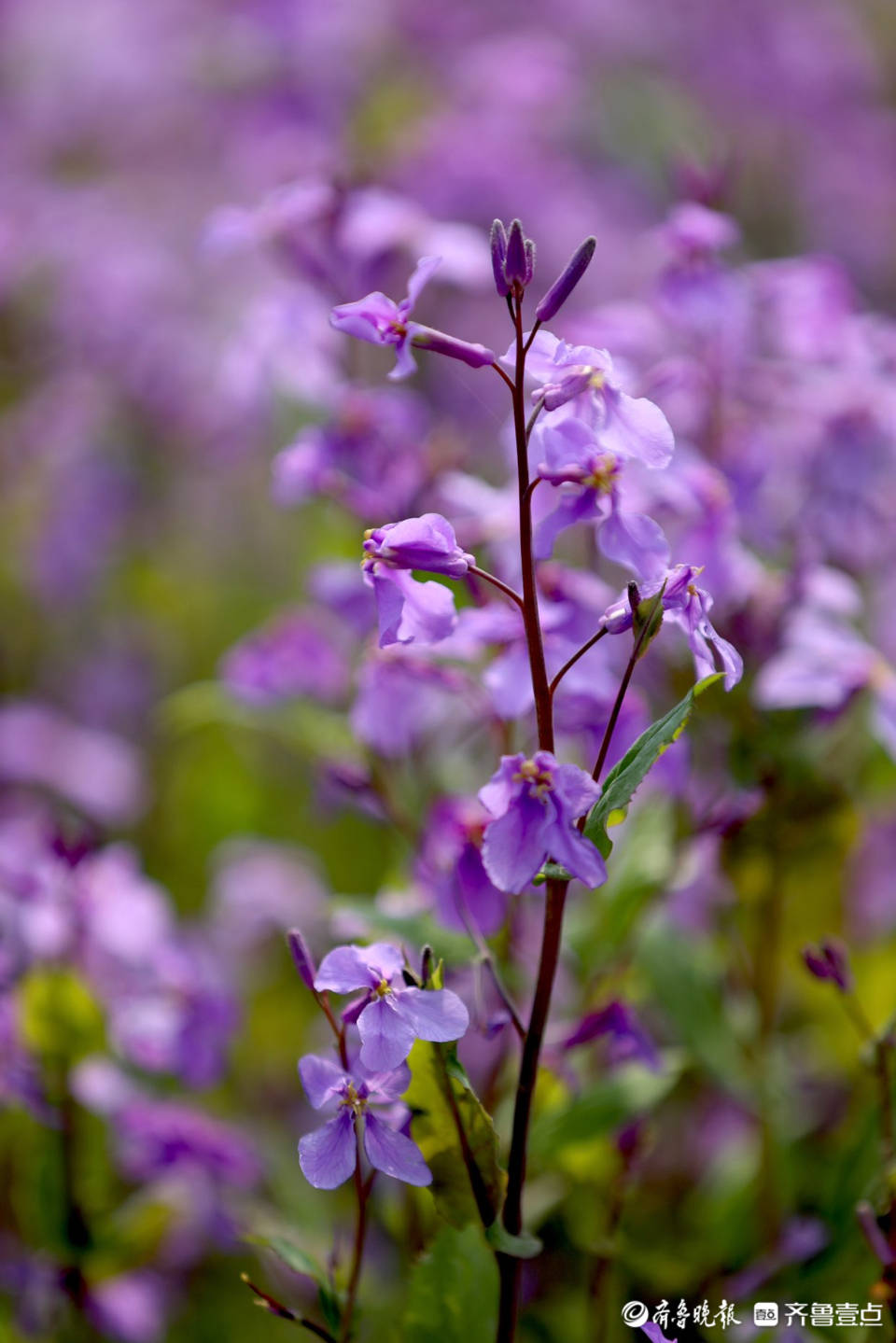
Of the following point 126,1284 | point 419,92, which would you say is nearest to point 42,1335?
point 126,1284

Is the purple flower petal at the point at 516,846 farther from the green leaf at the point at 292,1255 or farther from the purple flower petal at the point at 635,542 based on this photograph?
the green leaf at the point at 292,1255

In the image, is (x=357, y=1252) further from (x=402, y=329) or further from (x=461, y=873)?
(x=402, y=329)

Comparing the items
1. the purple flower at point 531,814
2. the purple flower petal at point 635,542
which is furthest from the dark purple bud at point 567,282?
the purple flower at point 531,814

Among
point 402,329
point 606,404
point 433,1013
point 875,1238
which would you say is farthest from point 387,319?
point 875,1238

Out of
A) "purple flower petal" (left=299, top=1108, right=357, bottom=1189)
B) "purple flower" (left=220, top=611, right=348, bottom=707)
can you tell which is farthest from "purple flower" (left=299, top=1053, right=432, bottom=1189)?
"purple flower" (left=220, top=611, right=348, bottom=707)

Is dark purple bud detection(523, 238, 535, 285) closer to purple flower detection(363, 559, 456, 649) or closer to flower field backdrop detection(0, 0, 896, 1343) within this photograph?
flower field backdrop detection(0, 0, 896, 1343)
